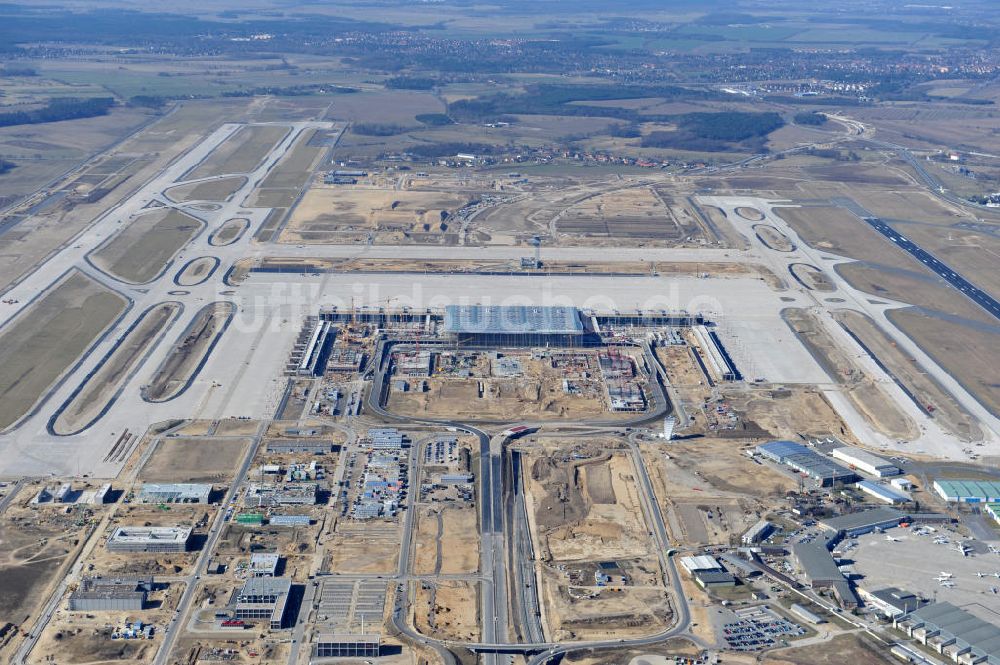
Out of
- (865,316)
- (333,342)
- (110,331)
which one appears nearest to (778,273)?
(865,316)

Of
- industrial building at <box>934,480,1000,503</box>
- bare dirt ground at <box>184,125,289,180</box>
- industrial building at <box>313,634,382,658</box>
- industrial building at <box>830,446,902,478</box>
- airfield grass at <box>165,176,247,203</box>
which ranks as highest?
bare dirt ground at <box>184,125,289,180</box>

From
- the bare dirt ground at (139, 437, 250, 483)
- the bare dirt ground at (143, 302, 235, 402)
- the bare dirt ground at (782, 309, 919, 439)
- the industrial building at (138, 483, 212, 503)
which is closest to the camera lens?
the industrial building at (138, 483, 212, 503)

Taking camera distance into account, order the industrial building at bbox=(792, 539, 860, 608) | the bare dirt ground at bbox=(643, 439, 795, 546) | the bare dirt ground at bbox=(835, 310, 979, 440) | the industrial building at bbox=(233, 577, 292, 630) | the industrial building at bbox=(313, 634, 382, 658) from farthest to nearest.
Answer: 1. the bare dirt ground at bbox=(835, 310, 979, 440)
2. the bare dirt ground at bbox=(643, 439, 795, 546)
3. the industrial building at bbox=(792, 539, 860, 608)
4. the industrial building at bbox=(233, 577, 292, 630)
5. the industrial building at bbox=(313, 634, 382, 658)

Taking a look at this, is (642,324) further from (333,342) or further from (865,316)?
(333,342)

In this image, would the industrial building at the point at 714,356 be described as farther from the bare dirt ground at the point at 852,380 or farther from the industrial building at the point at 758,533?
the industrial building at the point at 758,533

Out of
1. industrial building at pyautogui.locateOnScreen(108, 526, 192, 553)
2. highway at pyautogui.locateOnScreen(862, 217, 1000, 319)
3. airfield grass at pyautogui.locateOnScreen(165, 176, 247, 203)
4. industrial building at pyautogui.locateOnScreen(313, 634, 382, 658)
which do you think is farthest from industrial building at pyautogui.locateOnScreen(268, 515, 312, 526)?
→ airfield grass at pyautogui.locateOnScreen(165, 176, 247, 203)

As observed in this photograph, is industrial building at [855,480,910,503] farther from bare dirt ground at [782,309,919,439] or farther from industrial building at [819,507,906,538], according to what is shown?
bare dirt ground at [782,309,919,439]

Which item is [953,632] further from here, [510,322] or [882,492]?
[510,322]
